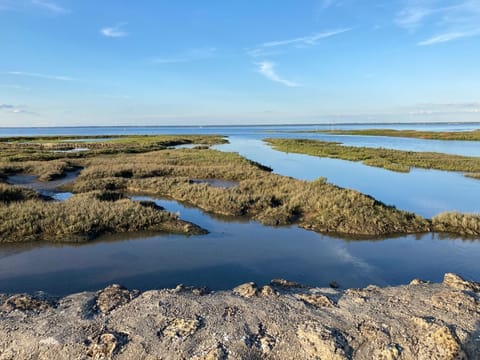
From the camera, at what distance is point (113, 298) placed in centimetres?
838

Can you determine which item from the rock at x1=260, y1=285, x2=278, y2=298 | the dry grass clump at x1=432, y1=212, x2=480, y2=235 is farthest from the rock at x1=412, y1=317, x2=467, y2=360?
the dry grass clump at x1=432, y1=212, x2=480, y2=235

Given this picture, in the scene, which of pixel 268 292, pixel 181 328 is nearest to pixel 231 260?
pixel 268 292

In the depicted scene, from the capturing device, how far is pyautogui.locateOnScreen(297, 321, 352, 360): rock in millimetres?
6410

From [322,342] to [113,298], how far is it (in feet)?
16.6

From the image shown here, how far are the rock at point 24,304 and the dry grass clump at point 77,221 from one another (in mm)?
6485

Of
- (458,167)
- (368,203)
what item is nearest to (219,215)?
Answer: (368,203)

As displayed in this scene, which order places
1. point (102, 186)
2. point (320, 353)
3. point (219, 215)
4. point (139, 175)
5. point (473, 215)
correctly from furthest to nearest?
point (139, 175) → point (102, 186) → point (219, 215) → point (473, 215) → point (320, 353)

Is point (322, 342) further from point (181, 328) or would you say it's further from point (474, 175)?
point (474, 175)

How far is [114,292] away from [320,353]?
5.30 metres

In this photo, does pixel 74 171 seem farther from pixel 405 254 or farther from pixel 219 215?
pixel 405 254

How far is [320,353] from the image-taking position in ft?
21.1

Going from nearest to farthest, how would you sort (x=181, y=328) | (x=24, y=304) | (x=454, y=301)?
(x=181, y=328)
(x=24, y=304)
(x=454, y=301)

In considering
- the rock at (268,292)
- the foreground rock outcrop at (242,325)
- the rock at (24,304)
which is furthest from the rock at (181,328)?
the rock at (24,304)

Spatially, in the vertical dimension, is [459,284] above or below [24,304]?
below
